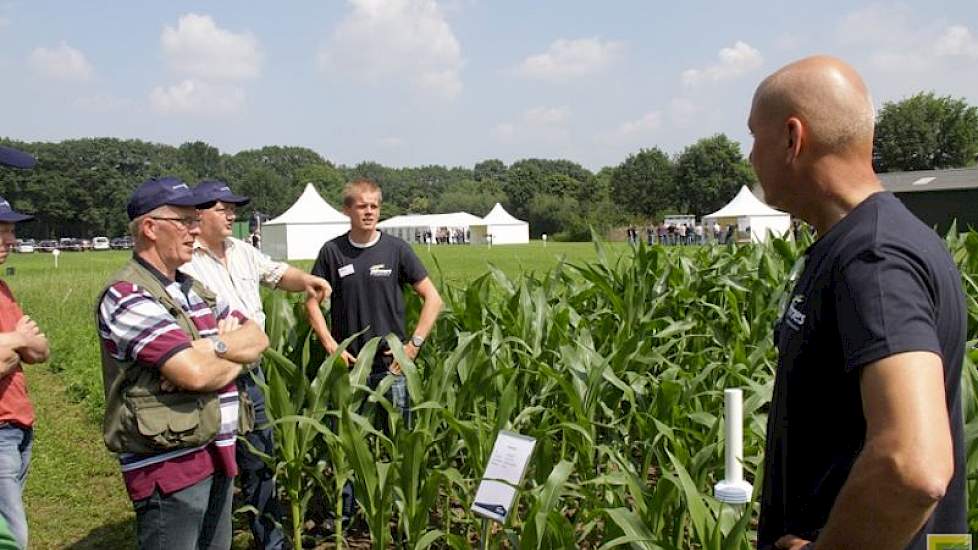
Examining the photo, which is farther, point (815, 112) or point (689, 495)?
point (689, 495)

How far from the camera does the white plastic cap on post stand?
2.05m

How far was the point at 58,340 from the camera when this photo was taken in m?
10.9

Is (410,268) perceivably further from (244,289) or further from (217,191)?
(217,191)

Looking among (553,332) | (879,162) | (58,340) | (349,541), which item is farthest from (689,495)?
(879,162)

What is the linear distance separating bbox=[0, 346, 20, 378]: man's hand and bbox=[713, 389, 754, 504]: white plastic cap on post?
2.57m

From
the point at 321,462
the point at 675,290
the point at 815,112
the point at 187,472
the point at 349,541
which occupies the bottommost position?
the point at 349,541

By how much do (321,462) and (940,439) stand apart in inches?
116

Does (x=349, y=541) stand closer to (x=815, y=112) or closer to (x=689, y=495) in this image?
(x=689, y=495)

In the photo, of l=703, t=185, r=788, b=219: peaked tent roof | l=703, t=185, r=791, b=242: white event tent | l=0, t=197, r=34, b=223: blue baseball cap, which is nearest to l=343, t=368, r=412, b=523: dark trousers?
l=0, t=197, r=34, b=223: blue baseball cap

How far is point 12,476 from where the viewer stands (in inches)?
121

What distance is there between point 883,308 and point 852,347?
8cm

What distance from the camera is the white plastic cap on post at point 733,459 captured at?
6.72 ft

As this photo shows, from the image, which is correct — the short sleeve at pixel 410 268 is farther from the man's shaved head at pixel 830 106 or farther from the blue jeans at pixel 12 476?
the man's shaved head at pixel 830 106

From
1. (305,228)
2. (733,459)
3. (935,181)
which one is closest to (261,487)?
(733,459)
